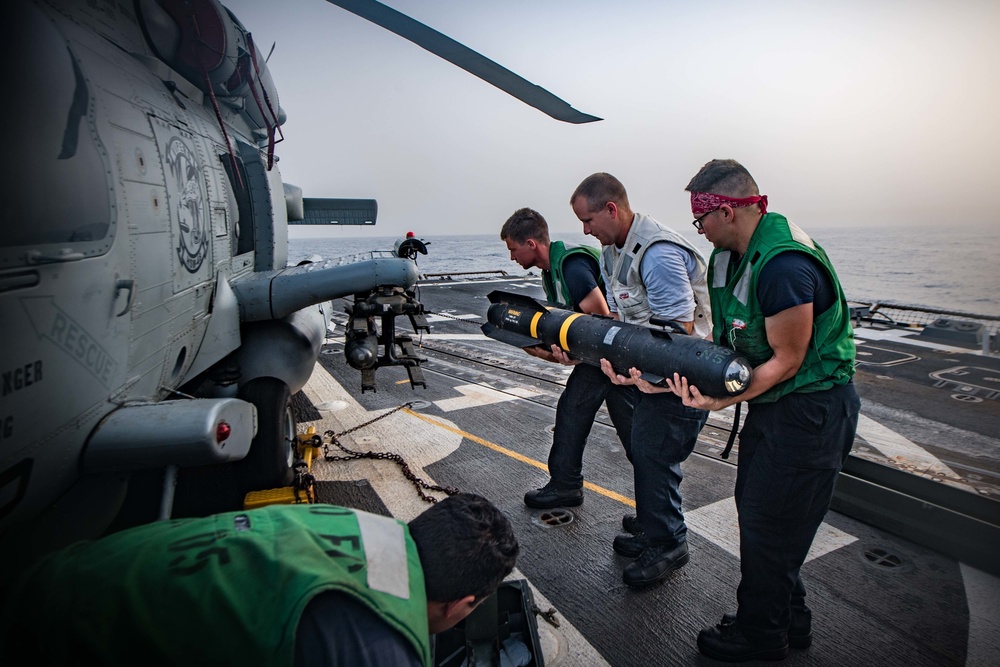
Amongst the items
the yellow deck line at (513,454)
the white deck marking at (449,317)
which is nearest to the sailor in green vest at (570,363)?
the yellow deck line at (513,454)

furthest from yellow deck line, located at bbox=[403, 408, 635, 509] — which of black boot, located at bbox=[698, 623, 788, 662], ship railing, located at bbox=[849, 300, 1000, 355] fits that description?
ship railing, located at bbox=[849, 300, 1000, 355]

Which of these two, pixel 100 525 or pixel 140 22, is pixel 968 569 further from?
pixel 140 22

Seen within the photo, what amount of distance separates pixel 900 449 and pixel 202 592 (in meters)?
7.08

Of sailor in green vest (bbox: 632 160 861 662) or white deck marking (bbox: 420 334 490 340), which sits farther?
white deck marking (bbox: 420 334 490 340)

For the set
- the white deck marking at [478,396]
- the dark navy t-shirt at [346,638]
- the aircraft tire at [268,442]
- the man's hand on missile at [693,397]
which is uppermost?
the man's hand on missile at [693,397]

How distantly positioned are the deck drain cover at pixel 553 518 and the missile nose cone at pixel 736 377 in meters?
2.21

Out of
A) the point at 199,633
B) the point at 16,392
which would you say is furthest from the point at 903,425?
the point at 16,392

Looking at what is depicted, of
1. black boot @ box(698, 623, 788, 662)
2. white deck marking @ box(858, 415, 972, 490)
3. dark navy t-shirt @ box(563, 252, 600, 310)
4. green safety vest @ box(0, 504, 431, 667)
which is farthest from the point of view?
white deck marking @ box(858, 415, 972, 490)

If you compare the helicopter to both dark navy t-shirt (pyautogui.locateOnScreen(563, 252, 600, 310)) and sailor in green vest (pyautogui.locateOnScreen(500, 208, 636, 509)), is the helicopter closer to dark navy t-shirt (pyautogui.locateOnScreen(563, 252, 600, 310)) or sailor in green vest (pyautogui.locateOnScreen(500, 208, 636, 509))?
sailor in green vest (pyautogui.locateOnScreen(500, 208, 636, 509))

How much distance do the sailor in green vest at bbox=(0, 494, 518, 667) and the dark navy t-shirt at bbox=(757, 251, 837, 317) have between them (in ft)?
6.81

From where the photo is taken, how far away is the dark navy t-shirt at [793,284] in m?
2.57

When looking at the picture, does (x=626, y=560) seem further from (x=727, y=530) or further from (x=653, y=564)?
(x=727, y=530)

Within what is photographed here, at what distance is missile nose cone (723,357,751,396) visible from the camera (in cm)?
277

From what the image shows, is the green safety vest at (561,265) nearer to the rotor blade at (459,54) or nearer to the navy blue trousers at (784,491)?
the navy blue trousers at (784,491)
